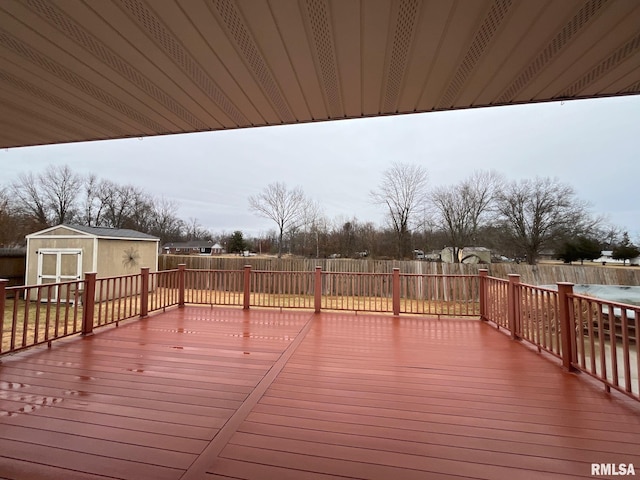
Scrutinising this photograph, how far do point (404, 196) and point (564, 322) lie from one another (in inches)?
448

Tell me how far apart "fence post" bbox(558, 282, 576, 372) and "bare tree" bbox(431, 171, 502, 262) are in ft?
37.2

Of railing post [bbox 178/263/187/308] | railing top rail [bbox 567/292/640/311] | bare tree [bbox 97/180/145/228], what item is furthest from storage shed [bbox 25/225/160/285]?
bare tree [bbox 97/180/145/228]

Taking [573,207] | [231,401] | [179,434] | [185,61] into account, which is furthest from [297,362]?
[573,207]

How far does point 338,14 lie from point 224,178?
21.6 meters

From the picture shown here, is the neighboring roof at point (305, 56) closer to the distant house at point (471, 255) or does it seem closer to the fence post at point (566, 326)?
the fence post at point (566, 326)

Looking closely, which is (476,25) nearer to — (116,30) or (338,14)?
(338,14)

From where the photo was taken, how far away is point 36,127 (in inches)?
101

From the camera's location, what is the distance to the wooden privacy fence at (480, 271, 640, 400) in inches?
86.9

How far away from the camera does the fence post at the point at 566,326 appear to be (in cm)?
277

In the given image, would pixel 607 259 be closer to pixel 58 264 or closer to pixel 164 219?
pixel 58 264

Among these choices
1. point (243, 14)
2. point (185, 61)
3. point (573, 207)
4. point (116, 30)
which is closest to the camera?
point (243, 14)

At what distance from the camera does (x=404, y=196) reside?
45.1 feet

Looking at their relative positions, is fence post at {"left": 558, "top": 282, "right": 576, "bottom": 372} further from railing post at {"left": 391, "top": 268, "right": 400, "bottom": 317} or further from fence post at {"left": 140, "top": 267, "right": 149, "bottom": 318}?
fence post at {"left": 140, "top": 267, "right": 149, "bottom": 318}

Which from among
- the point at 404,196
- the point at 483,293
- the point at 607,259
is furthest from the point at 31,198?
the point at 607,259
